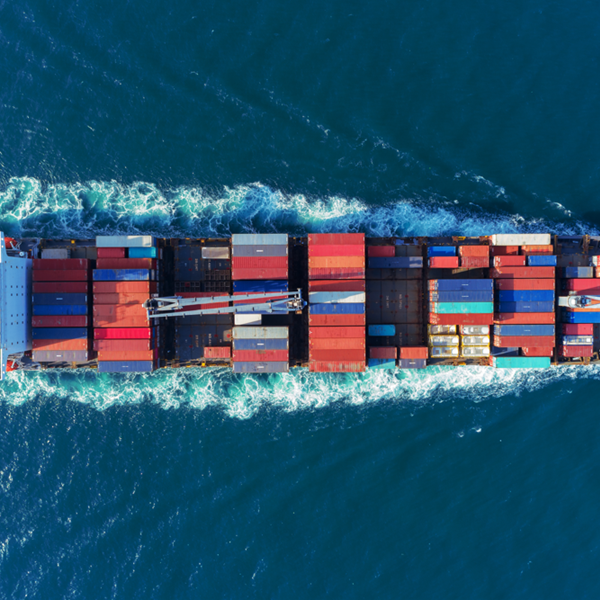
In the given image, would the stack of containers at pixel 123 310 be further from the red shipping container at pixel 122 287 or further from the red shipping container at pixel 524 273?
the red shipping container at pixel 524 273

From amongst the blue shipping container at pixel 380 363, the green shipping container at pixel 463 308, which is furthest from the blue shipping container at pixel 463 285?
the blue shipping container at pixel 380 363

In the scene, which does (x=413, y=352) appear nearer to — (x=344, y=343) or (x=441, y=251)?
(x=344, y=343)

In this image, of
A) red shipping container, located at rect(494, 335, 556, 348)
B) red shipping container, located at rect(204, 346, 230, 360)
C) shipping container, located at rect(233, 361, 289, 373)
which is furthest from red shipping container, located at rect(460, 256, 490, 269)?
red shipping container, located at rect(204, 346, 230, 360)

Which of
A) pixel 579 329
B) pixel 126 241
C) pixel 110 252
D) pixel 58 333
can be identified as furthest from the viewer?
pixel 579 329

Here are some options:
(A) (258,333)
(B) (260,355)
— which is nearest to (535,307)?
(A) (258,333)

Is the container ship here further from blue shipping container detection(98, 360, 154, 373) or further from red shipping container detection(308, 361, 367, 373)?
red shipping container detection(308, 361, 367, 373)
